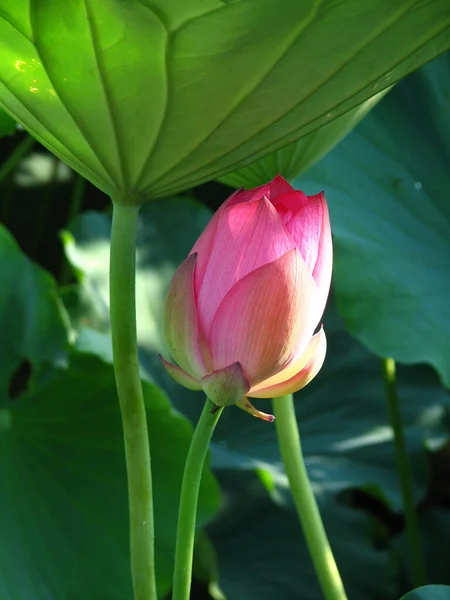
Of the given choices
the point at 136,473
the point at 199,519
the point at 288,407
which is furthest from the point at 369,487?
the point at 136,473

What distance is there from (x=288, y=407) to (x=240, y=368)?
0.70ft

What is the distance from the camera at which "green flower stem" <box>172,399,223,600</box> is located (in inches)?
15.8

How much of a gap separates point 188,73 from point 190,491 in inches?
8.5

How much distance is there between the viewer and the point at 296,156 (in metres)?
0.55

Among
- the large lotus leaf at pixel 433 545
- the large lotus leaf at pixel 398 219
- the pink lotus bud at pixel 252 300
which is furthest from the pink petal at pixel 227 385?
the large lotus leaf at pixel 433 545

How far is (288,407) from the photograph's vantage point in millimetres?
581

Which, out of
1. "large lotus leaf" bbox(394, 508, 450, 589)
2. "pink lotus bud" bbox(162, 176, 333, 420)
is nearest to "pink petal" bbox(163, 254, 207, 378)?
"pink lotus bud" bbox(162, 176, 333, 420)

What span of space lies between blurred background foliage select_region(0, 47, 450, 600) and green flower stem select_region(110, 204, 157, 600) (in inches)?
7.4

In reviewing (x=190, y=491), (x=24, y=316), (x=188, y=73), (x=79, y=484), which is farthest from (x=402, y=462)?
(x=188, y=73)

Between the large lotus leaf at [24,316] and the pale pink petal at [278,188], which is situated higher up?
the large lotus leaf at [24,316]

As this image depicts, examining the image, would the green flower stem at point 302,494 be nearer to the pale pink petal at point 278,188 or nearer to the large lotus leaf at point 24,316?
the pale pink petal at point 278,188

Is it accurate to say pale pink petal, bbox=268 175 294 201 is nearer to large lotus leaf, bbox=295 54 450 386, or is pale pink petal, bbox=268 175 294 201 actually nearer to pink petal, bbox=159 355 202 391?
pink petal, bbox=159 355 202 391

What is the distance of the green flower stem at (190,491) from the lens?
0.40 metres

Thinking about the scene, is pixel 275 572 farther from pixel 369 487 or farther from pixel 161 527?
pixel 161 527
